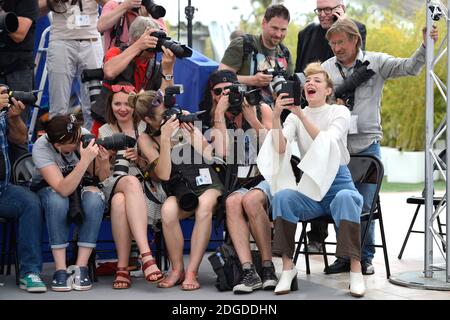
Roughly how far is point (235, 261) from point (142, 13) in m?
2.27

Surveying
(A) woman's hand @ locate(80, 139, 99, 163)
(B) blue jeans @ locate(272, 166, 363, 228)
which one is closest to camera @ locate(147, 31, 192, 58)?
(A) woman's hand @ locate(80, 139, 99, 163)

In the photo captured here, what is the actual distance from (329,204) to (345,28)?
1.29 m

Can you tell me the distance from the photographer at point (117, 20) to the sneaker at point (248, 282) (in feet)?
6.94

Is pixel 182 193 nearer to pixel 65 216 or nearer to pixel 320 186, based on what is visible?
pixel 65 216

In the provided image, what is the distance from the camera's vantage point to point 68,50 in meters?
7.26

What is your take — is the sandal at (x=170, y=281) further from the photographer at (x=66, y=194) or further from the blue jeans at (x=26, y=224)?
the blue jeans at (x=26, y=224)

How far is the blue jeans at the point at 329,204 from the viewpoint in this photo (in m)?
5.61

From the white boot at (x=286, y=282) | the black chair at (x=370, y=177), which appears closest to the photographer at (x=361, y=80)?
the black chair at (x=370, y=177)

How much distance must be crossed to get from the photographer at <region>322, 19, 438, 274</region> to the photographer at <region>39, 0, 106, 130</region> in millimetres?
1953

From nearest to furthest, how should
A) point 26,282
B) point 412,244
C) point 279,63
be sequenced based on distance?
point 26,282
point 279,63
point 412,244

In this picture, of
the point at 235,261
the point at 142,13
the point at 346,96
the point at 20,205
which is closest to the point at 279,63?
the point at 346,96

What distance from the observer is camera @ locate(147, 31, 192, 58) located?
6.26 m

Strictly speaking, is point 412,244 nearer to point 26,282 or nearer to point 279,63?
point 279,63

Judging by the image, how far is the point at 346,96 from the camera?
6.52 metres
